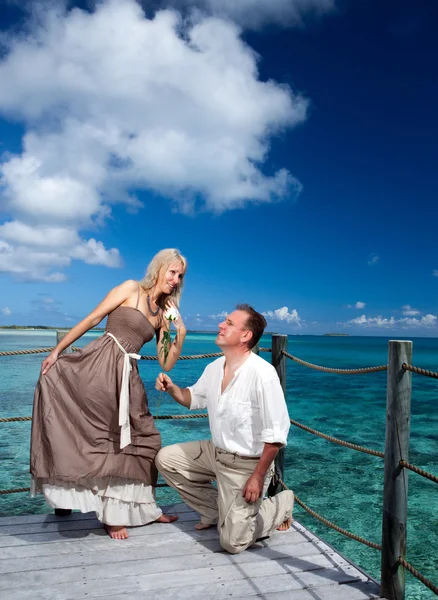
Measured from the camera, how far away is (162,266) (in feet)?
10.4

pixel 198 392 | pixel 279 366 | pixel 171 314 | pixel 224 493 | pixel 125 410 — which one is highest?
pixel 171 314

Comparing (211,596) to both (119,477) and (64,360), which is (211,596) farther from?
(64,360)

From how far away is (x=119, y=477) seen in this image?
9.82 feet

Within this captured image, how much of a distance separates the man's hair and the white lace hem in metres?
1.14

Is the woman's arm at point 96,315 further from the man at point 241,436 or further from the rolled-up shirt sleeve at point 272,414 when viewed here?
the rolled-up shirt sleeve at point 272,414

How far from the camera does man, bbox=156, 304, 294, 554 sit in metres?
2.69

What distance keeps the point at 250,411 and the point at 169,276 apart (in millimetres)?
978

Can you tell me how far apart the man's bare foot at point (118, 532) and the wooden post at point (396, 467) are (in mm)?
1419

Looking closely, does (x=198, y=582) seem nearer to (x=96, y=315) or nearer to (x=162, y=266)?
(x=96, y=315)

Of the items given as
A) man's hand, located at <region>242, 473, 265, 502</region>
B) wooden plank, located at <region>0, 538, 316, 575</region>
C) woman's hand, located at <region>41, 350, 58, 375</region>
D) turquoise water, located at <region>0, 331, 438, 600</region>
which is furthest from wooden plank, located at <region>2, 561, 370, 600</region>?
turquoise water, located at <region>0, 331, 438, 600</region>

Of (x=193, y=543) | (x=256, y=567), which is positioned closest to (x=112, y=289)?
(x=193, y=543)

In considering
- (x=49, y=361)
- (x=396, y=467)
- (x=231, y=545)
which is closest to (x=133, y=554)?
(x=231, y=545)

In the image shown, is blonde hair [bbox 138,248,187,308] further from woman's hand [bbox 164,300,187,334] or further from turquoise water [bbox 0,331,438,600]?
turquoise water [bbox 0,331,438,600]

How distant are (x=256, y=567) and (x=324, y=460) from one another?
735 cm
